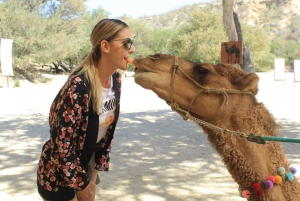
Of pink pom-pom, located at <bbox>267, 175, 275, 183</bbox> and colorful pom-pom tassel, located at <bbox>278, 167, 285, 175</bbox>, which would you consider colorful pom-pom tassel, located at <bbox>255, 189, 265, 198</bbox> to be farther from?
colorful pom-pom tassel, located at <bbox>278, 167, 285, 175</bbox>

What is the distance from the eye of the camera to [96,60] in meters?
2.30

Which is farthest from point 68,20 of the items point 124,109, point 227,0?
point 227,0

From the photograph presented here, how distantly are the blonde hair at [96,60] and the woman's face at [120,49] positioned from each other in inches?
1.2

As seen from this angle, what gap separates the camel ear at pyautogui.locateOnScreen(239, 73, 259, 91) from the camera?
2.05 metres

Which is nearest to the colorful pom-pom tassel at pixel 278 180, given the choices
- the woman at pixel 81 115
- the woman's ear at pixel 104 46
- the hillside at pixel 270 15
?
the woman at pixel 81 115

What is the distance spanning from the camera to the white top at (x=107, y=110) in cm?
235

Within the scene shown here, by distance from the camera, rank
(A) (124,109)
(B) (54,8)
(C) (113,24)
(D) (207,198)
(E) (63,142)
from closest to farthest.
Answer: (E) (63,142) < (C) (113,24) < (D) (207,198) < (A) (124,109) < (B) (54,8)

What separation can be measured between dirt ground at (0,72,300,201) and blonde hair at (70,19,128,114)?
2.50 meters

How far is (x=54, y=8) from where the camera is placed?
34.3m

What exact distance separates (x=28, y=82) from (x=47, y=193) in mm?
26278

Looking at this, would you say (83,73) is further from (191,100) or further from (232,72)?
(232,72)

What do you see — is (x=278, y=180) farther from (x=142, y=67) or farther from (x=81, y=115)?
(x=81, y=115)

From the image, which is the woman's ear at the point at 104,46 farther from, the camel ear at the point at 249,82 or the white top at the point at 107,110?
the camel ear at the point at 249,82

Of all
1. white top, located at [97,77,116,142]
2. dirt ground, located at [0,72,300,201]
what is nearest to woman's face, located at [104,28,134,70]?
white top, located at [97,77,116,142]
